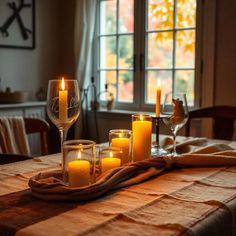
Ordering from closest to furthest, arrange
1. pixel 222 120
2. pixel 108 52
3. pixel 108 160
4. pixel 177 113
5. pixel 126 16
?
1. pixel 108 160
2. pixel 177 113
3. pixel 222 120
4. pixel 126 16
5. pixel 108 52

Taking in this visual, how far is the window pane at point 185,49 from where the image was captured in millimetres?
3252

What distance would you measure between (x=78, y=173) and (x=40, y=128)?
0.92m

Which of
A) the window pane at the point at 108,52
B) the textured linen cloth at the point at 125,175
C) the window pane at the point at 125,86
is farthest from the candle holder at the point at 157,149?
the window pane at the point at 108,52

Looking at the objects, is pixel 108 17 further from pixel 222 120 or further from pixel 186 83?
pixel 222 120

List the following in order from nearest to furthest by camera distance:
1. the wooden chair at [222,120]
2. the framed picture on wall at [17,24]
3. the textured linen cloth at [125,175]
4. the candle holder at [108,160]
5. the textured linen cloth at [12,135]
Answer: the textured linen cloth at [125,175] → the candle holder at [108,160] → the textured linen cloth at [12,135] → the wooden chair at [222,120] → the framed picture on wall at [17,24]

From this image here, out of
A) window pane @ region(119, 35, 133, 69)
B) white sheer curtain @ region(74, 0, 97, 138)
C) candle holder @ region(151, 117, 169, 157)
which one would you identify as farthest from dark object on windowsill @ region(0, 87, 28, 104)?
candle holder @ region(151, 117, 169, 157)

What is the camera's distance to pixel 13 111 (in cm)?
329

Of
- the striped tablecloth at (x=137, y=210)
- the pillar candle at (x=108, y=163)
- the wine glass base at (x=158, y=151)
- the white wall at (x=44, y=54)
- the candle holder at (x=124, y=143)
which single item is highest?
the white wall at (x=44, y=54)

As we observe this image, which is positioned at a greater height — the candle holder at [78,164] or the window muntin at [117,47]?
the window muntin at [117,47]

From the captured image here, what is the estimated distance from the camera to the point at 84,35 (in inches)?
145

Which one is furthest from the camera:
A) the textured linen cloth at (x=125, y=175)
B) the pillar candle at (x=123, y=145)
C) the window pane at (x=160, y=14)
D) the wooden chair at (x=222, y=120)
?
the window pane at (x=160, y=14)

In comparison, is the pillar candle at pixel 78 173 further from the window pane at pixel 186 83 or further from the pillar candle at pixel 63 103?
the window pane at pixel 186 83

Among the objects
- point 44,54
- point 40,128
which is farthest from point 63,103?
point 44,54

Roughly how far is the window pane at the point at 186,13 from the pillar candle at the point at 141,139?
2.17 metres
